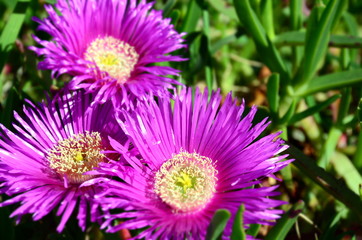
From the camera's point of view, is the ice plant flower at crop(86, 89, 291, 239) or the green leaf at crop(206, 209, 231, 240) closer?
the green leaf at crop(206, 209, 231, 240)

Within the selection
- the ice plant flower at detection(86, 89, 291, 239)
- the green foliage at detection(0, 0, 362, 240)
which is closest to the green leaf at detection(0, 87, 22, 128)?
the green foliage at detection(0, 0, 362, 240)

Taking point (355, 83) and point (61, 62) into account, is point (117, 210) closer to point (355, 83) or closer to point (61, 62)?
point (61, 62)

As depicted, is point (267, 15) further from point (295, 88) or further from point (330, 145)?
point (330, 145)

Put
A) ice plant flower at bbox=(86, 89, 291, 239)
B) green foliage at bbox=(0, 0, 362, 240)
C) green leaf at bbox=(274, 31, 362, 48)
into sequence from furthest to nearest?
green leaf at bbox=(274, 31, 362, 48) < green foliage at bbox=(0, 0, 362, 240) < ice plant flower at bbox=(86, 89, 291, 239)

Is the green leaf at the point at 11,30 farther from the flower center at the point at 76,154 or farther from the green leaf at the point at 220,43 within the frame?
the green leaf at the point at 220,43

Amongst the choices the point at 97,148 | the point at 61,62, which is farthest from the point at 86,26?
the point at 97,148

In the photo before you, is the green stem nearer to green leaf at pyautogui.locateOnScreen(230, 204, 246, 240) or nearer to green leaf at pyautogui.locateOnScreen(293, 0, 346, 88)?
green leaf at pyautogui.locateOnScreen(293, 0, 346, 88)
